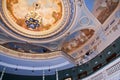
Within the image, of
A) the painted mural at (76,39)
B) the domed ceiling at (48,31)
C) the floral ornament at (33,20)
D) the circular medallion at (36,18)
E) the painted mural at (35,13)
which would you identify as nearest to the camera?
the domed ceiling at (48,31)

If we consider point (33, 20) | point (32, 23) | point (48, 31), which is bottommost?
point (48, 31)

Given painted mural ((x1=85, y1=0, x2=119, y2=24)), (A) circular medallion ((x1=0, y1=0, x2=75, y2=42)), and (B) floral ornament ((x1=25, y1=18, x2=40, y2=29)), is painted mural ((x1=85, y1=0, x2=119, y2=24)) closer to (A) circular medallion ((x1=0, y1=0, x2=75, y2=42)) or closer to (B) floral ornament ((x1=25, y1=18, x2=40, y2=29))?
(A) circular medallion ((x1=0, y1=0, x2=75, y2=42))

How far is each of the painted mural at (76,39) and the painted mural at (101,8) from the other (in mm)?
1122

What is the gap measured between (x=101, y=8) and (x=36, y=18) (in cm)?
467

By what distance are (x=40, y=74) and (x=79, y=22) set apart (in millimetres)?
4083

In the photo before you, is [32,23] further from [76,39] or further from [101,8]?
[101,8]

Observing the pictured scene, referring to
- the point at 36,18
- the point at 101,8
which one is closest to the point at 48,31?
the point at 36,18

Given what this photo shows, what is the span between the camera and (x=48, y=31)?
14.8 m

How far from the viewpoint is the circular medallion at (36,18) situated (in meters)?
14.1

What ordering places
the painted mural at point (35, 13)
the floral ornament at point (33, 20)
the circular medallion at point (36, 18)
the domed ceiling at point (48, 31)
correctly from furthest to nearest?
the floral ornament at point (33, 20) < the painted mural at point (35, 13) < the circular medallion at point (36, 18) < the domed ceiling at point (48, 31)

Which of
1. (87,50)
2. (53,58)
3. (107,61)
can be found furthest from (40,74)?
(107,61)

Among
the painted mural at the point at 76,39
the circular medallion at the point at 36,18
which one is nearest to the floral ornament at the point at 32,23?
the circular medallion at the point at 36,18

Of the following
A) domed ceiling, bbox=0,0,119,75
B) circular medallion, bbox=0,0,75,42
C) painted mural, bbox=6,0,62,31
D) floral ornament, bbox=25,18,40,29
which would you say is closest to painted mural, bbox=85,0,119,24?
domed ceiling, bbox=0,0,119,75

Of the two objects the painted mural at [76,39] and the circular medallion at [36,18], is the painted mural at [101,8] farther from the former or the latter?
the circular medallion at [36,18]
